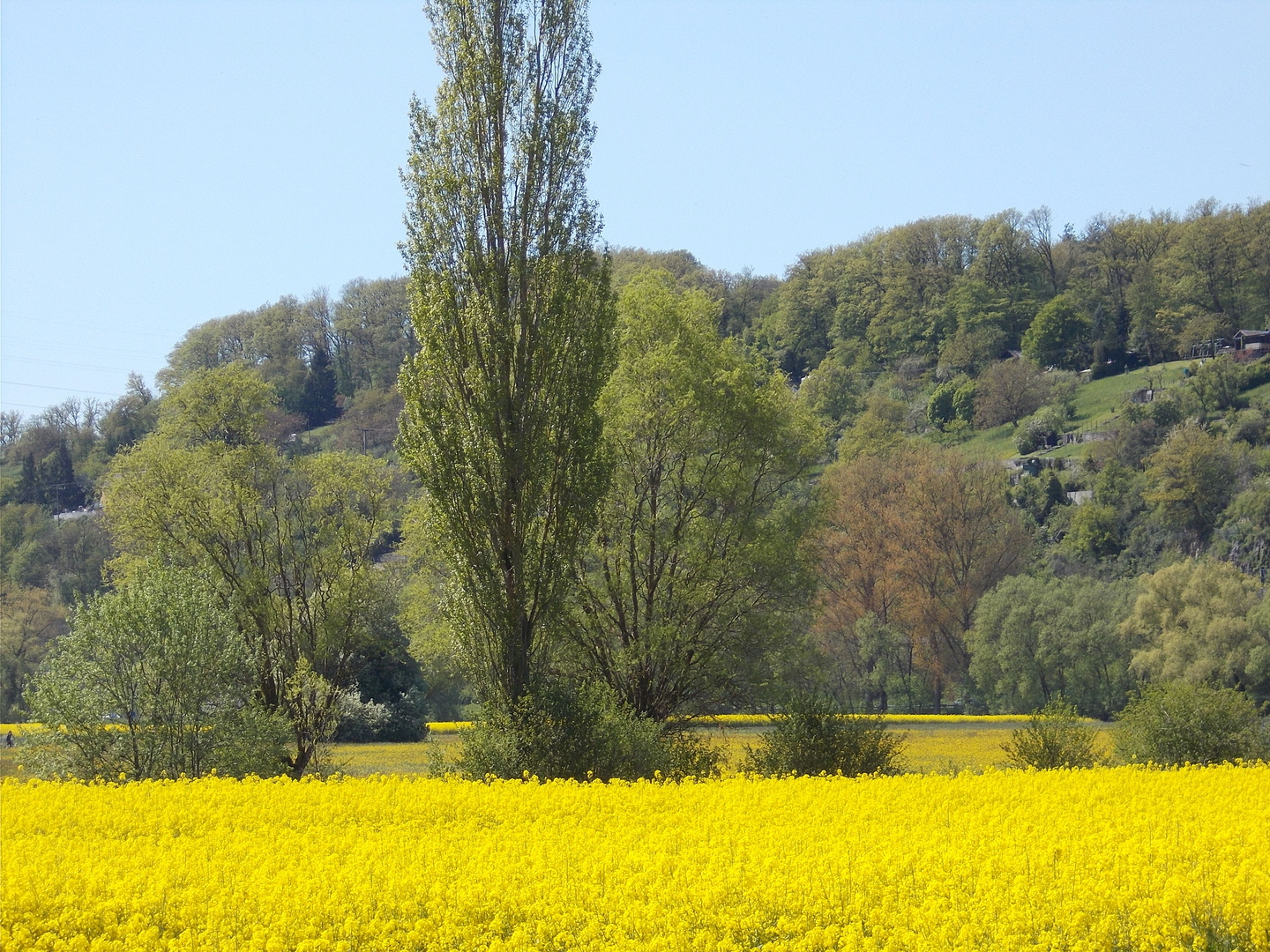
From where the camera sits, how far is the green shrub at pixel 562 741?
17.8 metres

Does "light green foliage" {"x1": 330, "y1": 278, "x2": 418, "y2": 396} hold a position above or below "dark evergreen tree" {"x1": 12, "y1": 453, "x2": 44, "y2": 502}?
above

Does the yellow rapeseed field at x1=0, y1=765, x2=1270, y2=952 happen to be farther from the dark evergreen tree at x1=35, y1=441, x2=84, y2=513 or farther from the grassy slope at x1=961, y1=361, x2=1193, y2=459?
the dark evergreen tree at x1=35, y1=441, x2=84, y2=513

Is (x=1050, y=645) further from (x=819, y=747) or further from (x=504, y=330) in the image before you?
(x=504, y=330)

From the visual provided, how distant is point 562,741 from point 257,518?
13.3 meters

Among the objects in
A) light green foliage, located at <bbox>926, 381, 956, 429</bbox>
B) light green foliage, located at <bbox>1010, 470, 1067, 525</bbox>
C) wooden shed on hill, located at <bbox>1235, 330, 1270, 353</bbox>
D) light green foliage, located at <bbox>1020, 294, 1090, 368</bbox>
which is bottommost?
light green foliage, located at <bbox>1010, 470, 1067, 525</bbox>

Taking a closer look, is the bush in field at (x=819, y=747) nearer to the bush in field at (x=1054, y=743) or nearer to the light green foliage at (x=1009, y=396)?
the bush in field at (x=1054, y=743)

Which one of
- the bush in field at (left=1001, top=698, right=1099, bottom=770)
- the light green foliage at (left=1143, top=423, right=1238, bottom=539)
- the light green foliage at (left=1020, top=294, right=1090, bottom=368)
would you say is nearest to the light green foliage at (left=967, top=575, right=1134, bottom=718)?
the light green foliage at (left=1143, top=423, right=1238, bottom=539)

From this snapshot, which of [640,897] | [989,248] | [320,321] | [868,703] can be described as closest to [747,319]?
[989,248]

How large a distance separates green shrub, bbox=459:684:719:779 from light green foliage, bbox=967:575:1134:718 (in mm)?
36534

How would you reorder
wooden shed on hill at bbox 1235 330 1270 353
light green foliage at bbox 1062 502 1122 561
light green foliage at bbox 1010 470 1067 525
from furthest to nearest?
wooden shed on hill at bbox 1235 330 1270 353, light green foliage at bbox 1010 470 1067 525, light green foliage at bbox 1062 502 1122 561

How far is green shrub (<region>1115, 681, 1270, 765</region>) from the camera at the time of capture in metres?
20.6

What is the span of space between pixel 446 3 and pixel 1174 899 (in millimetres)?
18083

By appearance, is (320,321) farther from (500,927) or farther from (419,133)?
(500,927)

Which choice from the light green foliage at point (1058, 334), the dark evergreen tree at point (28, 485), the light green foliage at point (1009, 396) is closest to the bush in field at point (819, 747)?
the light green foliage at point (1009, 396)
